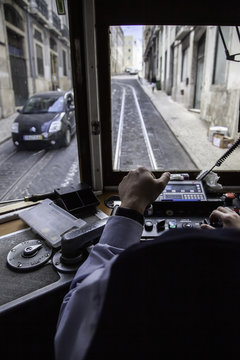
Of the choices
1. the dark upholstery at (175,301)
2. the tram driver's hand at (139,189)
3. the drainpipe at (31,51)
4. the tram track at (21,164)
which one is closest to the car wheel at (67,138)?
the tram track at (21,164)

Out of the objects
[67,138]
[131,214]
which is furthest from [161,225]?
[67,138]

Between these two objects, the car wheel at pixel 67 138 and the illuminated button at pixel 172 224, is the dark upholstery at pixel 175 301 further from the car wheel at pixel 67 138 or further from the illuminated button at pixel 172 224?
the car wheel at pixel 67 138

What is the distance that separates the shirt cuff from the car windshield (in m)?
5.45

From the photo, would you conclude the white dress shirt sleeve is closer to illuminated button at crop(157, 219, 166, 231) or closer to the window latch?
illuminated button at crop(157, 219, 166, 231)

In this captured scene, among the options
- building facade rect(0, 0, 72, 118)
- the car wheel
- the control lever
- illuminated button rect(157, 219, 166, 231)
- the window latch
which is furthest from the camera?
building facade rect(0, 0, 72, 118)

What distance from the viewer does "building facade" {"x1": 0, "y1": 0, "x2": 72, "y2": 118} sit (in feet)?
36.4

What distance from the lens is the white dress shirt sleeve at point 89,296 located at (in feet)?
1.62

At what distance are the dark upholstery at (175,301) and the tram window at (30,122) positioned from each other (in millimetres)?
1540

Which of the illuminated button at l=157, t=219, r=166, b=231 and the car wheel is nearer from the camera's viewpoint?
the illuminated button at l=157, t=219, r=166, b=231

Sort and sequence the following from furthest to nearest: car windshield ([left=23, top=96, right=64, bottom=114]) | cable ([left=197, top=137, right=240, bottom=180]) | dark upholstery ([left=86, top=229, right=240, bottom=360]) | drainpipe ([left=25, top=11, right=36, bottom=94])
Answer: drainpipe ([left=25, top=11, right=36, bottom=94]) → car windshield ([left=23, top=96, right=64, bottom=114]) → cable ([left=197, top=137, right=240, bottom=180]) → dark upholstery ([left=86, top=229, right=240, bottom=360])

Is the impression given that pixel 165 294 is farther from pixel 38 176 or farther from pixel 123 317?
pixel 38 176

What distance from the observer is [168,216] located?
1.48 metres

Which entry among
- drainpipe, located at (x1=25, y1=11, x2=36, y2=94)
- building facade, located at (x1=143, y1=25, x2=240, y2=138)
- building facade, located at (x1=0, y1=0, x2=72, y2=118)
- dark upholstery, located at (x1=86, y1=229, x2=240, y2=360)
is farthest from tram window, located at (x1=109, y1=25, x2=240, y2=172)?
drainpipe, located at (x1=25, y1=11, x2=36, y2=94)

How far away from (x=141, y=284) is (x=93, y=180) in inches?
59.6
